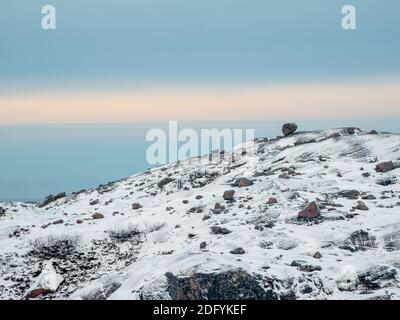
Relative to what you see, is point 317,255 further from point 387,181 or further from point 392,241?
point 387,181

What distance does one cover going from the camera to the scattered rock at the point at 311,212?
66.7 feet

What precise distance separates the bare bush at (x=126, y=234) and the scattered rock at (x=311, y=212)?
24.4ft

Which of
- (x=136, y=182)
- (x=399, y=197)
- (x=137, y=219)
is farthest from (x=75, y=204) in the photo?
(x=399, y=197)

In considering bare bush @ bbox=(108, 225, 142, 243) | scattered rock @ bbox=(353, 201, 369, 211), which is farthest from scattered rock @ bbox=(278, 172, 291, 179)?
bare bush @ bbox=(108, 225, 142, 243)

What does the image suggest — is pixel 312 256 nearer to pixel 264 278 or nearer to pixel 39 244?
pixel 264 278

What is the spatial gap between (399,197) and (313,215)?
451 centimetres

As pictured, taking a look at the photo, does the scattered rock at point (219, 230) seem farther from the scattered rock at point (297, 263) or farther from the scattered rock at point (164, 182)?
the scattered rock at point (164, 182)

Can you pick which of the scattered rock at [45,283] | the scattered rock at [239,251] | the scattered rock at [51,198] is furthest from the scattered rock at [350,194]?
the scattered rock at [51,198]

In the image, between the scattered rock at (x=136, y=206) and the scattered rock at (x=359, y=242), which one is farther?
the scattered rock at (x=136, y=206)

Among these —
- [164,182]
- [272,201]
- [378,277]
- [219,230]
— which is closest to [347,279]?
[378,277]

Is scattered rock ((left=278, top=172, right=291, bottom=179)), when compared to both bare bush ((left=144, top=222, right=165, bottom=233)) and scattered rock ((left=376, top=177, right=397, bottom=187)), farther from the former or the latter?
bare bush ((left=144, top=222, right=165, bottom=233))

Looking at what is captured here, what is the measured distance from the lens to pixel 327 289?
1541cm

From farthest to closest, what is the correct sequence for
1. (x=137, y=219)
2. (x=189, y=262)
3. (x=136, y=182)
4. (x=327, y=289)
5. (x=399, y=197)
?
(x=136, y=182) → (x=137, y=219) → (x=399, y=197) → (x=189, y=262) → (x=327, y=289)

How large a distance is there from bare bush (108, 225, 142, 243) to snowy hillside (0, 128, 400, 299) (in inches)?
2.9
